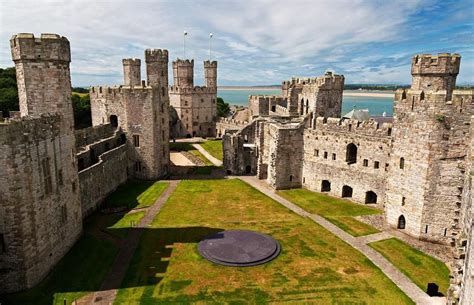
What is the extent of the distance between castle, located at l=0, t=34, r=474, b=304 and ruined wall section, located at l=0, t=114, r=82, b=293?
53mm

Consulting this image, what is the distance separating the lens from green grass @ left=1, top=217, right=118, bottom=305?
16484 mm

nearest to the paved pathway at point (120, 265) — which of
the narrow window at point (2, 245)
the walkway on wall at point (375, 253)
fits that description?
the narrow window at point (2, 245)

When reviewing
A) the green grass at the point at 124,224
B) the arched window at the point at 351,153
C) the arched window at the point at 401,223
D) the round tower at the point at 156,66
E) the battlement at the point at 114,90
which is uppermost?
the round tower at the point at 156,66

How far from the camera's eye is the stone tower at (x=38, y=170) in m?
16.2

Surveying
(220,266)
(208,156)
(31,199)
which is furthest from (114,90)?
(220,266)

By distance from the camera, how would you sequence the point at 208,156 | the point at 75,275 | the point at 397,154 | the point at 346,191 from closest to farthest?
the point at 75,275 < the point at 397,154 < the point at 346,191 < the point at 208,156

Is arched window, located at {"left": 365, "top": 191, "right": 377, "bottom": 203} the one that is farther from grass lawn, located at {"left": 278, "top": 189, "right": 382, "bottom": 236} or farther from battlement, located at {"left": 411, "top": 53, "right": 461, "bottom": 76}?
battlement, located at {"left": 411, "top": 53, "right": 461, "bottom": 76}

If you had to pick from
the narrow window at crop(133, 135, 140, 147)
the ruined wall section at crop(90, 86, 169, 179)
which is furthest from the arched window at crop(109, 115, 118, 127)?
the narrow window at crop(133, 135, 140, 147)

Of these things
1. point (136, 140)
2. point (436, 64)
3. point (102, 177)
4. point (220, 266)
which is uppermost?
point (436, 64)

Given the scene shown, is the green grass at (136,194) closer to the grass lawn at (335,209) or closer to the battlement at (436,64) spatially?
the grass lawn at (335,209)

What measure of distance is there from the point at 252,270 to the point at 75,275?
384 inches

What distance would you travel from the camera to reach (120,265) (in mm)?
19922

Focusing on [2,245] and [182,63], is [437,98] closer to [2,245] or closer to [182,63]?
[2,245]

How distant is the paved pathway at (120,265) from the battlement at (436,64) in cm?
2298
